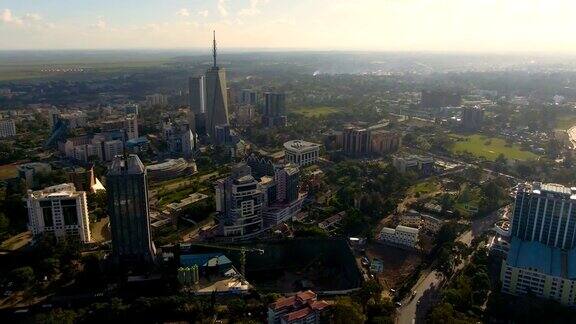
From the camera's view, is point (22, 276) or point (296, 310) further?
point (22, 276)

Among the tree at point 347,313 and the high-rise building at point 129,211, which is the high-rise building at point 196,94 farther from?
the tree at point 347,313

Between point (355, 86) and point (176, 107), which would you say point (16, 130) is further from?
point (355, 86)

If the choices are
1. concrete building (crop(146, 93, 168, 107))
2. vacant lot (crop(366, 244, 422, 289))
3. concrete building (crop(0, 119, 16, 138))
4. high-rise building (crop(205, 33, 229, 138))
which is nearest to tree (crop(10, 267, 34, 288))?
vacant lot (crop(366, 244, 422, 289))

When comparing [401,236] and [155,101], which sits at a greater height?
[155,101]

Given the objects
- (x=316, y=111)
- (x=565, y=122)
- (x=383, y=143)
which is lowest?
(x=316, y=111)

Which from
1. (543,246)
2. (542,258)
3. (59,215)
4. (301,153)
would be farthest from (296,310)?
(301,153)

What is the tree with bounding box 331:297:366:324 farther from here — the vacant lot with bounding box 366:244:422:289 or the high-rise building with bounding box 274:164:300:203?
the high-rise building with bounding box 274:164:300:203

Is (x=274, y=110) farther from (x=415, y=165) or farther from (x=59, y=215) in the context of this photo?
(x=59, y=215)

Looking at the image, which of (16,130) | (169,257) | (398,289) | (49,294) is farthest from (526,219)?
(16,130)
